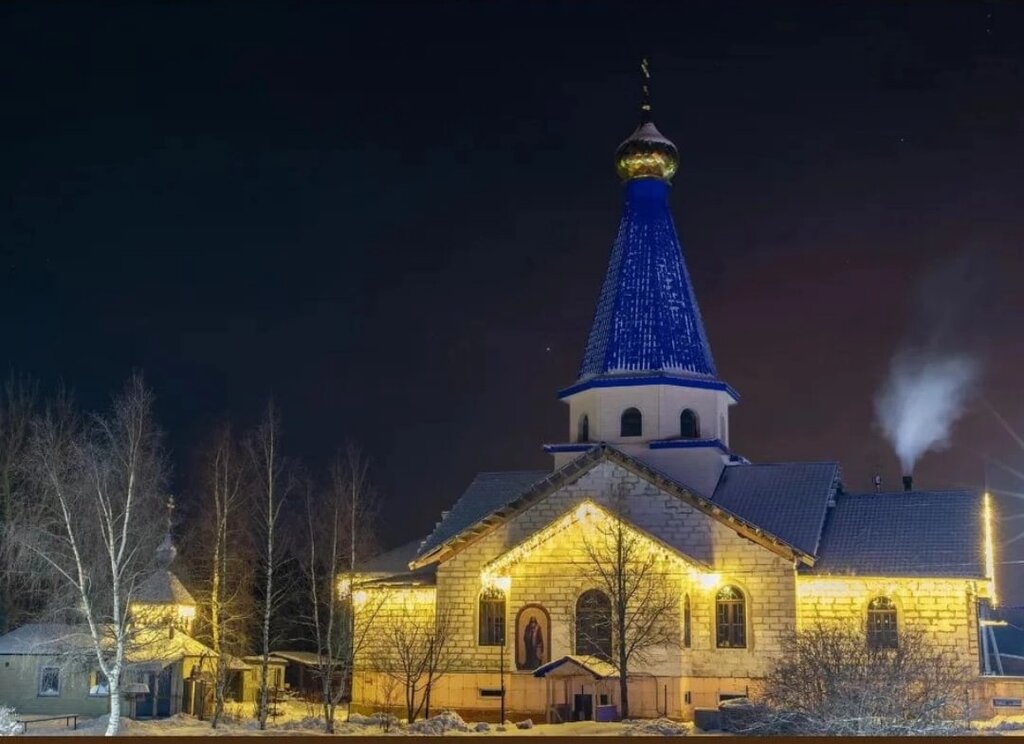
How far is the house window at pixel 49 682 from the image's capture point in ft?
124

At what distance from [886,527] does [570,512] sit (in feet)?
30.9

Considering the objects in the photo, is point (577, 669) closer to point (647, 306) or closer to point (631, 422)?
point (631, 422)

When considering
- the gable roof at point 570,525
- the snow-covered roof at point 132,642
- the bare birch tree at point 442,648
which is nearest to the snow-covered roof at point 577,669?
the bare birch tree at point 442,648

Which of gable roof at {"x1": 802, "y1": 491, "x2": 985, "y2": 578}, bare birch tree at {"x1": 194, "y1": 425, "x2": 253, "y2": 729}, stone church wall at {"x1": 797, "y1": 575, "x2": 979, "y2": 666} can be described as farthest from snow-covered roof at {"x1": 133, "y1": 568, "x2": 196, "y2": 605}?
gable roof at {"x1": 802, "y1": 491, "x2": 985, "y2": 578}

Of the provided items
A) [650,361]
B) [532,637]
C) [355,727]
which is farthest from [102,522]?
[650,361]

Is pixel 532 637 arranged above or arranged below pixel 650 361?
below

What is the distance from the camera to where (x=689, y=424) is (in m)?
42.2

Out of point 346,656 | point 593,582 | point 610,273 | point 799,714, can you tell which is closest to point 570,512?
point 593,582

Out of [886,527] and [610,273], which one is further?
[610,273]

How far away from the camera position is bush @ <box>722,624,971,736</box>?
23.7 m

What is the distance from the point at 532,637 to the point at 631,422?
25.8 feet

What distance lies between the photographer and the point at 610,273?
45.2 metres

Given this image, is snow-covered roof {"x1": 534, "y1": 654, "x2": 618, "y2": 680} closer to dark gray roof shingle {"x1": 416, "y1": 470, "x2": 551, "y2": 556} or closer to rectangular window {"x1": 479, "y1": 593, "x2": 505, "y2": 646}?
rectangular window {"x1": 479, "y1": 593, "x2": 505, "y2": 646}

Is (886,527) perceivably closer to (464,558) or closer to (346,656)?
(464,558)
